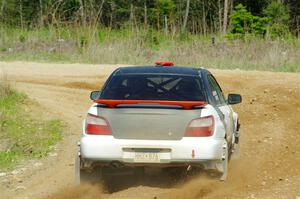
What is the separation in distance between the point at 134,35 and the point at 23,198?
18.6 metres

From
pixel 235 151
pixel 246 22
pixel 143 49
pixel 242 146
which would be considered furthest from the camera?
pixel 246 22

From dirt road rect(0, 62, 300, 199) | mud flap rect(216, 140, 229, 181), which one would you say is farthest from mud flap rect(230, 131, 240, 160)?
mud flap rect(216, 140, 229, 181)

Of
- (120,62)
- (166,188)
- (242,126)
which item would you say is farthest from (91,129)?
(120,62)

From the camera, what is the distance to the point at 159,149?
23.4ft

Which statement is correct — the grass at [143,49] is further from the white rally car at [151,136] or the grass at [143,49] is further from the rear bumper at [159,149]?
the rear bumper at [159,149]

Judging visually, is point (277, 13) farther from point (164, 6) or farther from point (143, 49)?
point (143, 49)

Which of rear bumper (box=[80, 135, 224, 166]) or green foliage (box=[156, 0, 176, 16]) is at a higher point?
rear bumper (box=[80, 135, 224, 166])

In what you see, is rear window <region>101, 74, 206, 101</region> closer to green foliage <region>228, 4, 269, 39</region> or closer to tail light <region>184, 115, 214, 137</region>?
tail light <region>184, 115, 214, 137</region>

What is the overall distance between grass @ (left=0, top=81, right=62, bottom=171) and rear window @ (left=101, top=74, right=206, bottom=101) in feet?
7.35

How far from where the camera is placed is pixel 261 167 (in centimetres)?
909

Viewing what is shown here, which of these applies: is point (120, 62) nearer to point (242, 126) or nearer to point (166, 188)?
point (242, 126)

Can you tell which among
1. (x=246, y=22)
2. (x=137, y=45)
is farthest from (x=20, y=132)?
(x=246, y=22)

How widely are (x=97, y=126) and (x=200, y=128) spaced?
1.09 metres

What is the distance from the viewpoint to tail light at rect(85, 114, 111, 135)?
7.27 m
